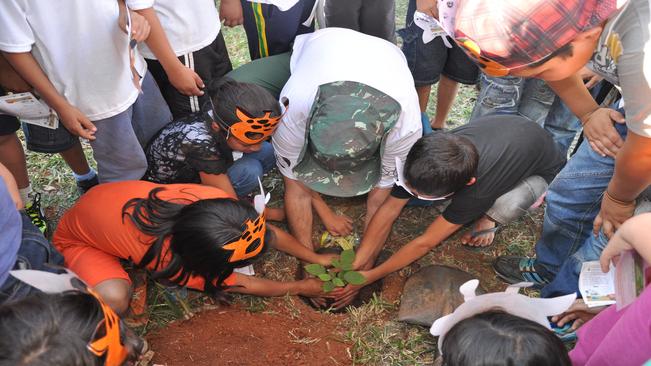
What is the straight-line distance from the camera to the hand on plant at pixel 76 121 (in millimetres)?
2018

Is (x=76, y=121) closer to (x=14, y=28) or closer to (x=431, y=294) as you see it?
(x=14, y=28)

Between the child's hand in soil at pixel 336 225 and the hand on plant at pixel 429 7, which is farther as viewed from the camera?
the child's hand in soil at pixel 336 225

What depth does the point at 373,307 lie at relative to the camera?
2.37m

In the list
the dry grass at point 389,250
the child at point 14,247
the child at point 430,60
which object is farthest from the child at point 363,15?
the child at point 14,247

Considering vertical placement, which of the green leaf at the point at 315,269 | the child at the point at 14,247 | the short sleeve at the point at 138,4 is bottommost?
the green leaf at the point at 315,269

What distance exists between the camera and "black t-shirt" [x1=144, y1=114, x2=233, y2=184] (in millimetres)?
2268

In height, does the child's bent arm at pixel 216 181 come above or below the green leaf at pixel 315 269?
above

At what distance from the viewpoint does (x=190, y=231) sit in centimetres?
179

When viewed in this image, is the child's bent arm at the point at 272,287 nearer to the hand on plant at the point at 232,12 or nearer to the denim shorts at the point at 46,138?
the denim shorts at the point at 46,138

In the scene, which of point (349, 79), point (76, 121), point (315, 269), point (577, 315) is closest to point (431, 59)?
point (349, 79)

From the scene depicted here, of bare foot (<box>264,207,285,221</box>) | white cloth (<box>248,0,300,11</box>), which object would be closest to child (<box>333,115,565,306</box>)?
bare foot (<box>264,207,285,221</box>)

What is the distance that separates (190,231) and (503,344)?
1.07 m

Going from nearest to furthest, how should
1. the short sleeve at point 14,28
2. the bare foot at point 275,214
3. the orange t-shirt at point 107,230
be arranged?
1. the short sleeve at point 14,28
2. the orange t-shirt at point 107,230
3. the bare foot at point 275,214

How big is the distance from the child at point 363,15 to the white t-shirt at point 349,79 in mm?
401
